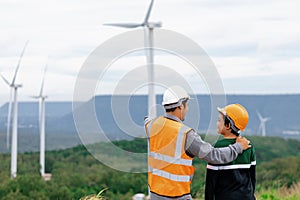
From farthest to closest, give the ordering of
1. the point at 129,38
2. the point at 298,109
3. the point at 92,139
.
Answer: the point at 298,109, the point at 129,38, the point at 92,139

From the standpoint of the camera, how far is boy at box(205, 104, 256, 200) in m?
6.15

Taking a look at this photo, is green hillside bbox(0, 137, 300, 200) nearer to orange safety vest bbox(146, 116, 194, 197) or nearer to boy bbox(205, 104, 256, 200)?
orange safety vest bbox(146, 116, 194, 197)

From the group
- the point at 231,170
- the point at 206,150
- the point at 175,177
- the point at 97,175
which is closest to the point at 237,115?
the point at 231,170

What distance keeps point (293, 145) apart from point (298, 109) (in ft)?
290

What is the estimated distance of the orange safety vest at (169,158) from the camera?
5.85 meters

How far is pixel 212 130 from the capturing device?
653cm

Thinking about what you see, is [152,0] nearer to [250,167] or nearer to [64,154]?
[250,167]

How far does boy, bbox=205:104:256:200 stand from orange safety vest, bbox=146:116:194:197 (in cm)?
32

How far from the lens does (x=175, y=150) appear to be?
19.2 feet

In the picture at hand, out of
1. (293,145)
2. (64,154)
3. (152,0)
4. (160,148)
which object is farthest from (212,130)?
(293,145)

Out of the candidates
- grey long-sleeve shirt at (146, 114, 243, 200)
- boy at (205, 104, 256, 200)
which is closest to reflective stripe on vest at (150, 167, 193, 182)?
grey long-sleeve shirt at (146, 114, 243, 200)

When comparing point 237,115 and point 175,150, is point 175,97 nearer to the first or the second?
point 175,150

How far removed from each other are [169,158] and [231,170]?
67 centimetres

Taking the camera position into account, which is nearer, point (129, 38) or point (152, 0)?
point (129, 38)
